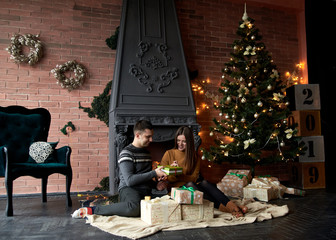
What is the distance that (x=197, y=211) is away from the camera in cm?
258

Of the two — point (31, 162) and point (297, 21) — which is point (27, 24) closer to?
point (31, 162)

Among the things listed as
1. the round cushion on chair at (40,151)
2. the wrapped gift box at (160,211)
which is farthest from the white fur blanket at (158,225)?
the round cushion on chair at (40,151)

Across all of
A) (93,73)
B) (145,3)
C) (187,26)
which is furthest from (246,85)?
(93,73)

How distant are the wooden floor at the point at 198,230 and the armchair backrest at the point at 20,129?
70cm

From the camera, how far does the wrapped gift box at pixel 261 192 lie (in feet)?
11.8

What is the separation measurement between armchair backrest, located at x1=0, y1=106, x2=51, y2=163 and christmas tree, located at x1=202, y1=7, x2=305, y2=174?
2341 mm

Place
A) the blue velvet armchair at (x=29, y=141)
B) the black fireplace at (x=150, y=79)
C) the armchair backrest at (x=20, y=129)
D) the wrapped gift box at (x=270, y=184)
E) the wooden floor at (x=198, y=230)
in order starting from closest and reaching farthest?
the wooden floor at (x=198, y=230) → the blue velvet armchair at (x=29, y=141) → the armchair backrest at (x=20, y=129) → the wrapped gift box at (x=270, y=184) → the black fireplace at (x=150, y=79)

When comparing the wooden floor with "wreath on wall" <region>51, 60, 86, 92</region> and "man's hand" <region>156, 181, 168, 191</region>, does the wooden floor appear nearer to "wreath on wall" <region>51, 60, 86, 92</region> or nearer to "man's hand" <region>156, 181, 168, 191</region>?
"man's hand" <region>156, 181, 168, 191</region>

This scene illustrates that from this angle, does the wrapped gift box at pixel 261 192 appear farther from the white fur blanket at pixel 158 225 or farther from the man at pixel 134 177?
the man at pixel 134 177

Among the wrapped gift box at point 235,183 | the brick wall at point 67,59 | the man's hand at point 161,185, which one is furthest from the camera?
the brick wall at point 67,59

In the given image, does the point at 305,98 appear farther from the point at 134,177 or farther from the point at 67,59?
the point at 67,59

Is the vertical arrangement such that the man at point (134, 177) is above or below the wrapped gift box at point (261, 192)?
above

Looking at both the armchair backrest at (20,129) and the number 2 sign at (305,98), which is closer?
the armchair backrest at (20,129)

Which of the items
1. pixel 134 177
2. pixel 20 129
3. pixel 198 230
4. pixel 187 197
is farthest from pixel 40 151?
pixel 198 230
